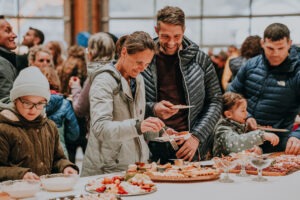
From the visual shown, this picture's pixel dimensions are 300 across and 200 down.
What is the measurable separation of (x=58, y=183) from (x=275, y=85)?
6.64 feet

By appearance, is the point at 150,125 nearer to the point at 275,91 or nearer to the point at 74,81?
the point at 275,91

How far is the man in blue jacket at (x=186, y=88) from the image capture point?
3.23 m

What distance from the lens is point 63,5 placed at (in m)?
10.8

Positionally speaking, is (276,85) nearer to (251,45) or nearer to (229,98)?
(229,98)

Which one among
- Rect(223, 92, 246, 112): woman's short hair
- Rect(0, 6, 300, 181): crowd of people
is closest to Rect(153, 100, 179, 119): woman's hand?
Rect(0, 6, 300, 181): crowd of people

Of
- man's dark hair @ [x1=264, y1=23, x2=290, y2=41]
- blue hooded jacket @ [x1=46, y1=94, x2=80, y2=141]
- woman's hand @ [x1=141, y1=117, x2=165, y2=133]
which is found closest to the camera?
woman's hand @ [x1=141, y1=117, x2=165, y2=133]

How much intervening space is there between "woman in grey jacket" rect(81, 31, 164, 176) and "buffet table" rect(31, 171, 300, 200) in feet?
0.62

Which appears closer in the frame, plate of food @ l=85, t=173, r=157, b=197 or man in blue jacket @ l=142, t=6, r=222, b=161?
plate of food @ l=85, t=173, r=157, b=197

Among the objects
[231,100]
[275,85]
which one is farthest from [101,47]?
[275,85]

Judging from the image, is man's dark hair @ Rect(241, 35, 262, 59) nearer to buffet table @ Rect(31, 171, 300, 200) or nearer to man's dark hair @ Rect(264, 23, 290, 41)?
man's dark hair @ Rect(264, 23, 290, 41)

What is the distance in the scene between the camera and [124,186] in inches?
95.2

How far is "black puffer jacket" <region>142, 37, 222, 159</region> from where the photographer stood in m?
3.26

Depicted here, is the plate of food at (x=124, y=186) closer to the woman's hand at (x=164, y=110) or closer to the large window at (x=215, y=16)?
the woman's hand at (x=164, y=110)

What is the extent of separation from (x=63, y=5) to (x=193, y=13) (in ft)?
8.90
